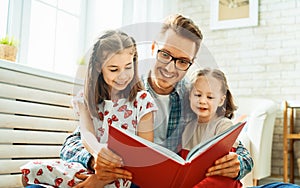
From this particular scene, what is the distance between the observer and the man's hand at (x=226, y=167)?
1.19m

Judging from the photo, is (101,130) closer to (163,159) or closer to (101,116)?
(101,116)

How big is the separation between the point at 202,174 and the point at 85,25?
216 centimetres

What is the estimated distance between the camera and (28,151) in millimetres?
2197

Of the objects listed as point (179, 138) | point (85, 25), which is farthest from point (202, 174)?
point (85, 25)

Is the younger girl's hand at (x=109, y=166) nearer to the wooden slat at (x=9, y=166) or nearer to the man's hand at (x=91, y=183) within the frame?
the man's hand at (x=91, y=183)

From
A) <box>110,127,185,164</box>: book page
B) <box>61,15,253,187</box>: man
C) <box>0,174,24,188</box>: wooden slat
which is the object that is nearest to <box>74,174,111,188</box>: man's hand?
<box>61,15,253,187</box>: man

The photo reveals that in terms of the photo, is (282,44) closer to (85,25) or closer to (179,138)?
(85,25)

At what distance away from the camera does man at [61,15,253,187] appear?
1.21 metres

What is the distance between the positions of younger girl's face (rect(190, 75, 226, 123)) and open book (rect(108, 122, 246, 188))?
0.59 feet

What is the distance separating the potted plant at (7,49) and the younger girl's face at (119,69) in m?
1.21

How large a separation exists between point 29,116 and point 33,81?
183 millimetres

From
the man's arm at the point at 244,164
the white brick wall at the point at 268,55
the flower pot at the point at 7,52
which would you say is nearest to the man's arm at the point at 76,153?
the man's arm at the point at 244,164

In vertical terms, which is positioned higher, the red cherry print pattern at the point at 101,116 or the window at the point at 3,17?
the window at the point at 3,17

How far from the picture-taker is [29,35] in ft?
8.63
